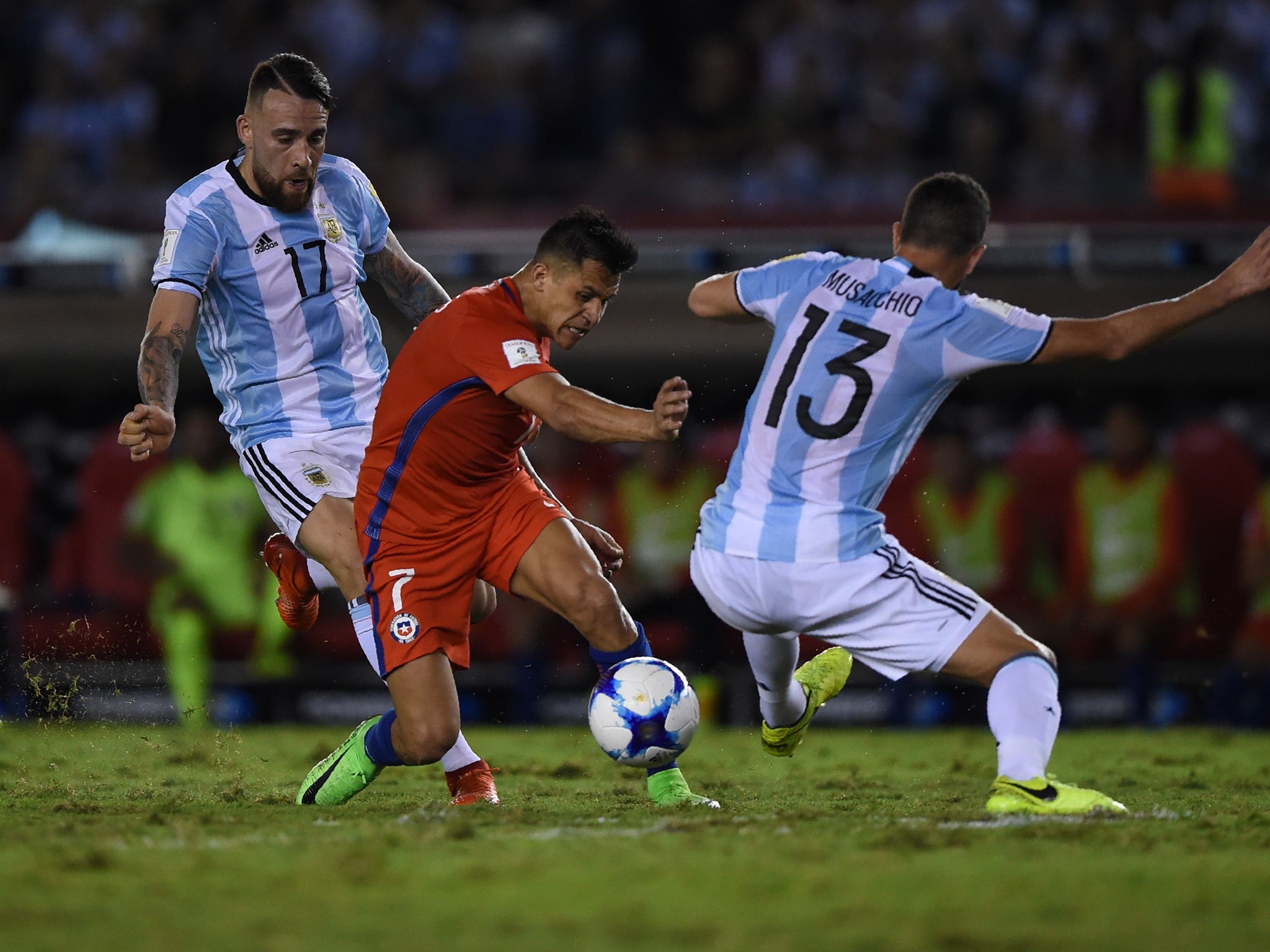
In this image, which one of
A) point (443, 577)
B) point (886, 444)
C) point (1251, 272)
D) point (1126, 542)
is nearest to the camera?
point (1251, 272)

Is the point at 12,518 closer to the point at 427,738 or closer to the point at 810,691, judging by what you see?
the point at 427,738

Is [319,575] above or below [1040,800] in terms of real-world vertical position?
above

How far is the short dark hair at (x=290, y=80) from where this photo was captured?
5684 mm

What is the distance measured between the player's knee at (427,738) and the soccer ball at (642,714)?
0.45 meters

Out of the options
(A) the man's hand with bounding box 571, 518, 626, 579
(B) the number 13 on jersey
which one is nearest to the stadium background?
(A) the man's hand with bounding box 571, 518, 626, 579

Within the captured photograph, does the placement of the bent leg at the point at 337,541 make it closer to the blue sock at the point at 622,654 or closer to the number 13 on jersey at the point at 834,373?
the blue sock at the point at 622,654

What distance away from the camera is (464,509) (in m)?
5.42

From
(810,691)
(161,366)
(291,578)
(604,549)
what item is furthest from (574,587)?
(161,366)

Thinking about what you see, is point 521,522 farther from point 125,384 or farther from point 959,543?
point 125,384

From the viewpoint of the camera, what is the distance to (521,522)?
18.0 feet

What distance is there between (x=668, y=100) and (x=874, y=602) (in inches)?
345

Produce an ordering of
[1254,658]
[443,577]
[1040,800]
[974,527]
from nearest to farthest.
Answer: [1040,800] → [443,577] → [1254,658] → [974,527]

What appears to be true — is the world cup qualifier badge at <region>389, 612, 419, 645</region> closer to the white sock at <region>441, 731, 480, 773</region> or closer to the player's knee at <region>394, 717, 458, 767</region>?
the player's knee at <region>394, 717, 458, 767</region>

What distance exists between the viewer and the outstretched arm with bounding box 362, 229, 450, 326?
6.26 meters
